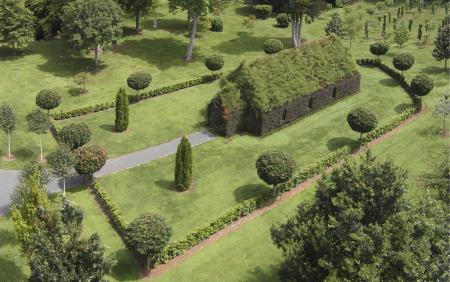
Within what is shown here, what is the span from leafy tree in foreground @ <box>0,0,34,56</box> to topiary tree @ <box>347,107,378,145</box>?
142 feet

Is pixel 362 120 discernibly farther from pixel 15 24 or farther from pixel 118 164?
pixel 15 24

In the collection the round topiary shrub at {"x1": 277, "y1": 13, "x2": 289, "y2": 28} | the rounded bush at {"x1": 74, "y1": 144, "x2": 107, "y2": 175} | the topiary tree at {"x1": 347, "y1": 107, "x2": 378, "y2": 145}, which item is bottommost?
the rounded bush at {"x1": 74, "y1": 144, "x2": 107, "y2": 175}

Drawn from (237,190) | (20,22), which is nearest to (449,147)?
(237,190)

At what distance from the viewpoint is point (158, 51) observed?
70.3 meters

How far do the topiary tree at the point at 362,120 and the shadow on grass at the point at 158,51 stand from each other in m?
27.8

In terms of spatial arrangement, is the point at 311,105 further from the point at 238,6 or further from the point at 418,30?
the point at 238,6

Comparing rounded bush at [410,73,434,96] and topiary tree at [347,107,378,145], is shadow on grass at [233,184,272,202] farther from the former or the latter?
rounded bush at [410,73,434,96]

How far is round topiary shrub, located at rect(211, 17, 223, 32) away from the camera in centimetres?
7869

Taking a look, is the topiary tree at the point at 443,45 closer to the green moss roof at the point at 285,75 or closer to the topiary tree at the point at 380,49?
the topiary tree at the point at 380,49

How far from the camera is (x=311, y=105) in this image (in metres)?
53.2

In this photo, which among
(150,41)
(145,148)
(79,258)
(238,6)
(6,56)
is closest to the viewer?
(79,258)

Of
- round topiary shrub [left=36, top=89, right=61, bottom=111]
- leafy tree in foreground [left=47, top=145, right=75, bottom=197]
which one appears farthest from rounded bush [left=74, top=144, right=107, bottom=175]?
round topiary shrub [left=36, top=89, right=61, bottom=111]

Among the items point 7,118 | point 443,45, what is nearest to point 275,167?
point 7,118

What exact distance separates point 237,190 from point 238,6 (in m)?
58.8
